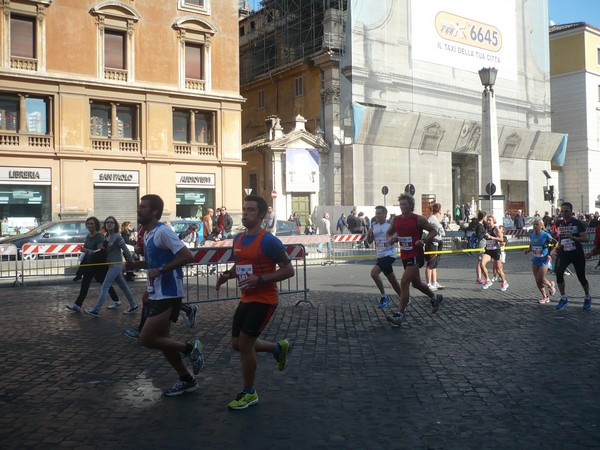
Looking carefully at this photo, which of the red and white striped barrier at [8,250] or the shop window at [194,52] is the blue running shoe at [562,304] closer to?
the red and white striped barrier at [8,250]

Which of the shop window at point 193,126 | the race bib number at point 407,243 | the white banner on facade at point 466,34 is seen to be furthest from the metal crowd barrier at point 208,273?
the white banner on facade at point 466,34

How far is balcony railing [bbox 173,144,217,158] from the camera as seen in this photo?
3316 cm

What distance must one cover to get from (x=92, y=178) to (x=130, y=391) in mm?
25875

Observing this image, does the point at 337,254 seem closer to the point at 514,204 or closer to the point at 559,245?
the point at 559,245

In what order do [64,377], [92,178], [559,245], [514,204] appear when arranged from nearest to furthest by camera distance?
[64,377] → [559,245] → [92,178] → [514,204]

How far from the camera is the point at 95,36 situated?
100 ft

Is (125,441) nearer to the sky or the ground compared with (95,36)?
nearer to the ground

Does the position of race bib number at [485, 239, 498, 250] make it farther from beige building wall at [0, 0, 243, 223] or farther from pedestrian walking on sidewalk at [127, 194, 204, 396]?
beige building wall at [0, 0, 243, 223]

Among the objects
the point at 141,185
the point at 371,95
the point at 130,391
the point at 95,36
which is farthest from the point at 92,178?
the point at 130,391

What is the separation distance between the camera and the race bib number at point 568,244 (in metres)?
11.1

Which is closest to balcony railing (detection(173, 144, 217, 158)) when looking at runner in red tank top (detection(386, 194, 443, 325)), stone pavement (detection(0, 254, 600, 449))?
stone pavement (detection(0, 254, 600, 449))

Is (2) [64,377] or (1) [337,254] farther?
(1) [337,254]

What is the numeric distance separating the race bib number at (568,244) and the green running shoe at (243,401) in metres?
7.36

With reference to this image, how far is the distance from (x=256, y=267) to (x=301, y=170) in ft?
109
